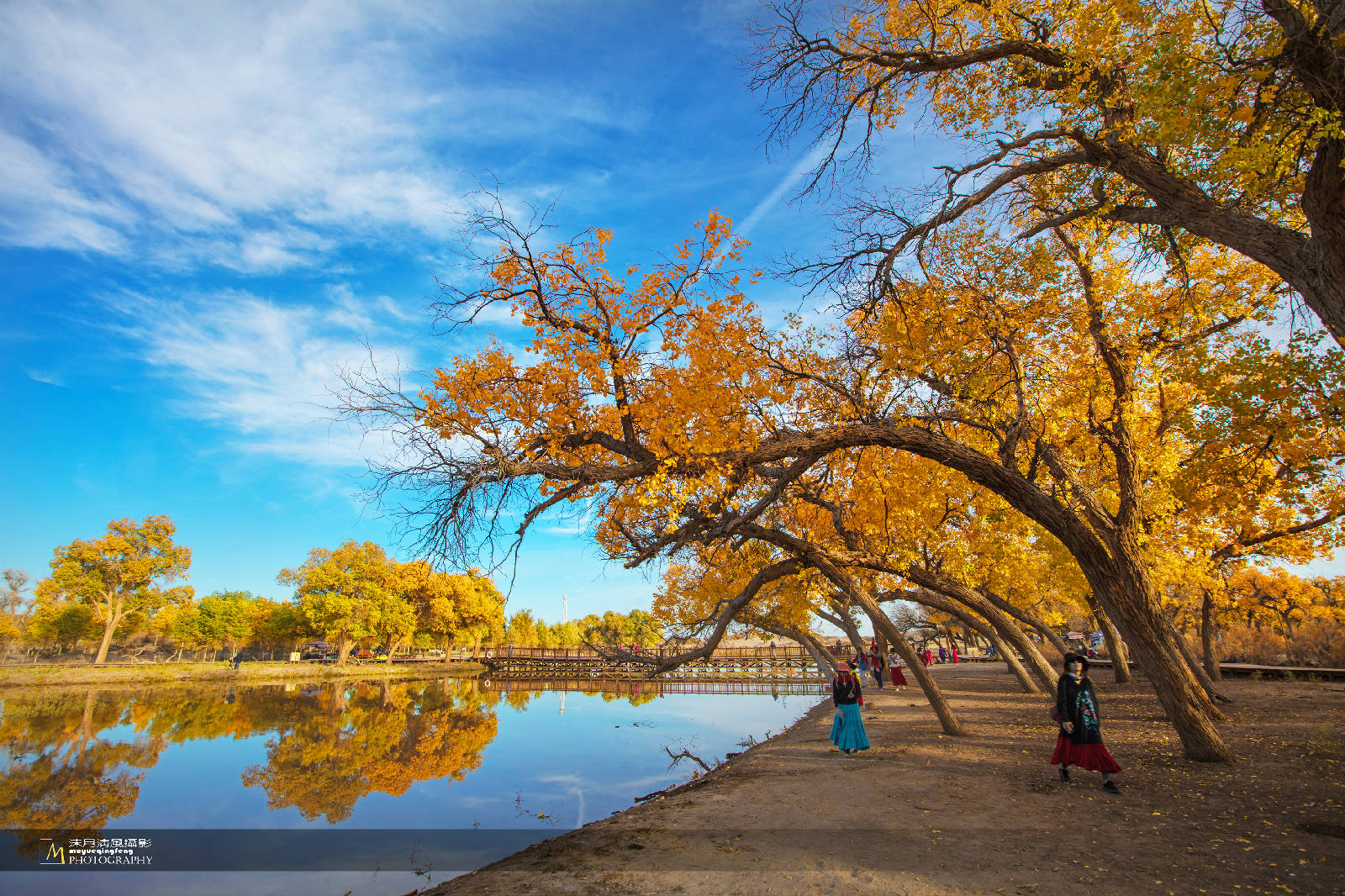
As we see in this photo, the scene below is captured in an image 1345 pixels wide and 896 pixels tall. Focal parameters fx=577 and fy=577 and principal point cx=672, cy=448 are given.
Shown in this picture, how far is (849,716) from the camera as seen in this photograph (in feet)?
36.0

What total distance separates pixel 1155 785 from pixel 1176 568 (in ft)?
25.4

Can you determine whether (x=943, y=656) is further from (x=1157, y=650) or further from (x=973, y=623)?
(x=1157, y=650)

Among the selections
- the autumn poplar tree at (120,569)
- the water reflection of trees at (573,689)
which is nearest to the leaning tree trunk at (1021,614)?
the water reflection of trees at (573,689)

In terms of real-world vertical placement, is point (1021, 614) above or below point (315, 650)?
above

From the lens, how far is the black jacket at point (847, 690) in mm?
10734

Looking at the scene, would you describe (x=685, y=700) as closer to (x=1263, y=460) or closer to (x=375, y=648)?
(x=1263, y=460)

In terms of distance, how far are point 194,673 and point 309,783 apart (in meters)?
33.8

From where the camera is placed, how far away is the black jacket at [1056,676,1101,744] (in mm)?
6918

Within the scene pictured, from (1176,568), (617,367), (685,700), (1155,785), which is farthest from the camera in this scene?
(685,700)

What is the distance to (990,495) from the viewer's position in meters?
14.0

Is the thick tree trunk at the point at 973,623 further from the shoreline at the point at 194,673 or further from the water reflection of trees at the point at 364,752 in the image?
the shoreline at the point at 194,673

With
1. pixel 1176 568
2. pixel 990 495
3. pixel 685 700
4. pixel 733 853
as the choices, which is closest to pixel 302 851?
pixel 733 853

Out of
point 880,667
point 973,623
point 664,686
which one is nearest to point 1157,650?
point 973,623

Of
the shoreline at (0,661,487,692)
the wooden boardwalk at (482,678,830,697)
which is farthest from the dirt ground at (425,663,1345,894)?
the shoreline at (0,661,487,692)
